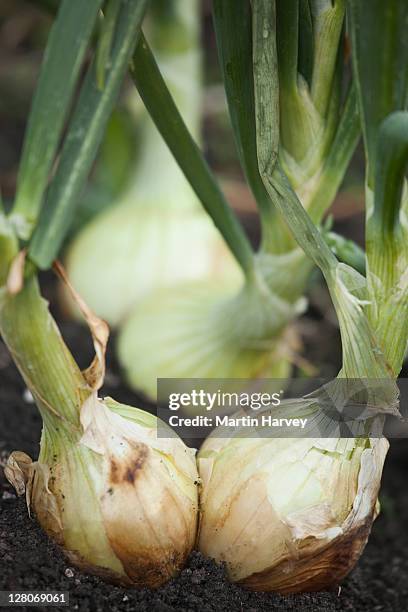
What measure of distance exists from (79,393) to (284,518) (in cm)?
19

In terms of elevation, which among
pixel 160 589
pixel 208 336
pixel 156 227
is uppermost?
pixel 156 227

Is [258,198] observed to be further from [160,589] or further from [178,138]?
[160,589]

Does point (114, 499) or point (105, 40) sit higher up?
point (105, 40)

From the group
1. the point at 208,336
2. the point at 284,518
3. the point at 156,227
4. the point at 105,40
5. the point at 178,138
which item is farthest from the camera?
the point at 156,227

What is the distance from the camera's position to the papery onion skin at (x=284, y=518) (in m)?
0.62

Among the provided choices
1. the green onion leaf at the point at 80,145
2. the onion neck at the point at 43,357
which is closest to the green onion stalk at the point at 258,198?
the green onion leaf at the point at 80,145

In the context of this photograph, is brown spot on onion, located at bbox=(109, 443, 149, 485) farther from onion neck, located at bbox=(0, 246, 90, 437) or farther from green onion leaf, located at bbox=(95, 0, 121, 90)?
green onion leaf, located at bbox=(95, 0, 121, 90)

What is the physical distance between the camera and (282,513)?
0.62 meters

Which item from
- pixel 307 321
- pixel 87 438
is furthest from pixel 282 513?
pixel 307 321

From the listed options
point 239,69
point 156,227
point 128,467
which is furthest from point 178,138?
point 156,227

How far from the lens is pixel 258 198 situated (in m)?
0.82

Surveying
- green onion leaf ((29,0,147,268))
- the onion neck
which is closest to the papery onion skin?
the onion neck

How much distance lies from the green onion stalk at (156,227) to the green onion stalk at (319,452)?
585 millimetres

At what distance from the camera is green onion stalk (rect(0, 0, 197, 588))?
21.8 inches
